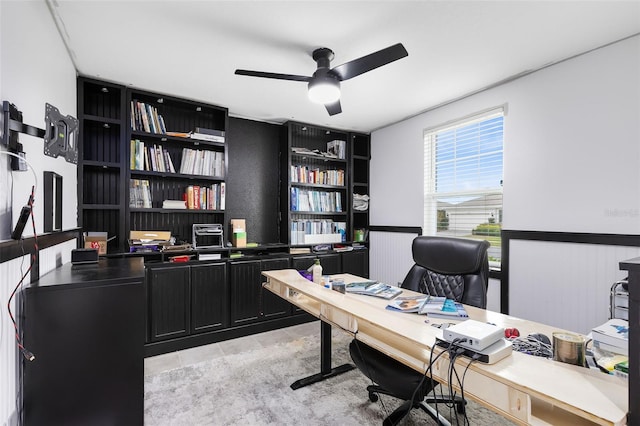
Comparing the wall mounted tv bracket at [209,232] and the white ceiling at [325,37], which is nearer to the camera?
the white ceiling at [325,37]

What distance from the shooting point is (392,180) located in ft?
13.4

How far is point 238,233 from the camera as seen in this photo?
344cm

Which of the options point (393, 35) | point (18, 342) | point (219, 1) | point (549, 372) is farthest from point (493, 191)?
point (18, 342)

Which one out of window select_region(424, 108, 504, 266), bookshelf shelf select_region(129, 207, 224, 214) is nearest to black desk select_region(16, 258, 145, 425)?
bookshelf shelf select_region(129, 207, 224, 214)

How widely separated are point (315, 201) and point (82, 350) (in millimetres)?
3057

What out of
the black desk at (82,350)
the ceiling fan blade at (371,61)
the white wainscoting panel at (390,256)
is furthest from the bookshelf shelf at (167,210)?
the white wainscoting panel at (390,256)

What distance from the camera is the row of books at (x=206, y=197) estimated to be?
3.22 m

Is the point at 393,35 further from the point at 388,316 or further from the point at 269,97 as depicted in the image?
the point at 388,316

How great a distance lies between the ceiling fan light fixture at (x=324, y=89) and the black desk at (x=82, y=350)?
1590mm

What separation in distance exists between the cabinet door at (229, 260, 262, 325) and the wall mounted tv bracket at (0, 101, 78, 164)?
193 cm

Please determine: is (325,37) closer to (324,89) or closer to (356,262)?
(324,89)

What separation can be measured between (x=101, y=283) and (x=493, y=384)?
1.64 m

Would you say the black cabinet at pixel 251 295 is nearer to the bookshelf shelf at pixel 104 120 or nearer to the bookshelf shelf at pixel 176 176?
the bookshelf shelf at pixel 176 176

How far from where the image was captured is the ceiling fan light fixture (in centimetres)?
207
